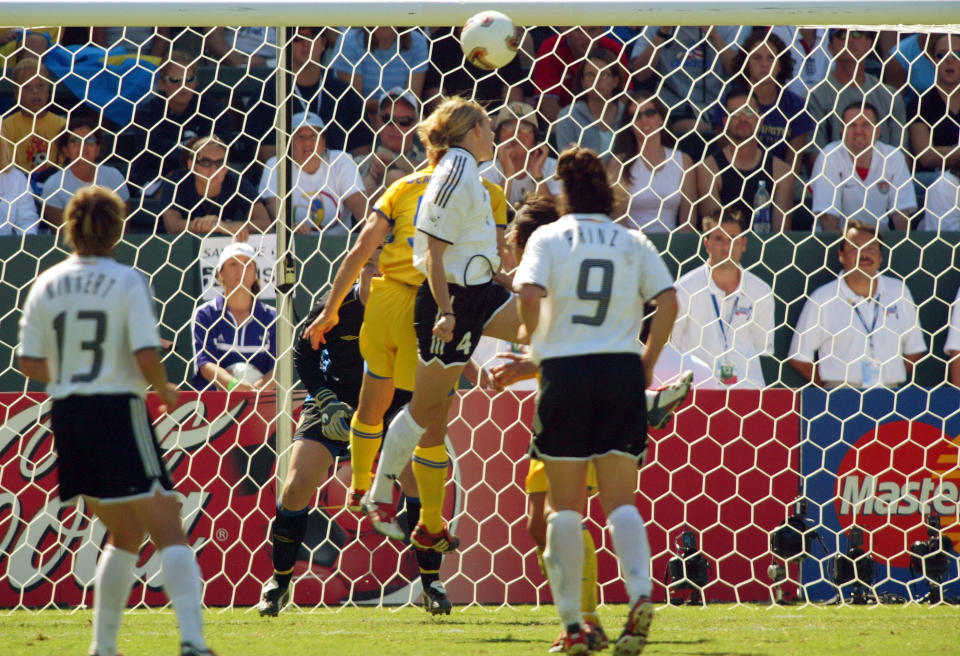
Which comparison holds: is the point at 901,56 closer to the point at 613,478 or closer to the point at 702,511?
the point at 702,511

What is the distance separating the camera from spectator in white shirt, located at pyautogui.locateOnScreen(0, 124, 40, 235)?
7.71 metres

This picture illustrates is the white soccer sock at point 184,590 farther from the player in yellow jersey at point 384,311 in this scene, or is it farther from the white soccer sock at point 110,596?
the player in yellow jersey at point 384,311

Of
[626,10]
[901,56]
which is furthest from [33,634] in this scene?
[901,56]

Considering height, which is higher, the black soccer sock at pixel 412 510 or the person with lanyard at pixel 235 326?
the person with lanyard at pixel 235 326

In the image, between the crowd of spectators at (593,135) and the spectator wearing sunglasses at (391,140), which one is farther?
the spectator wearing sunglasses at (391,140)

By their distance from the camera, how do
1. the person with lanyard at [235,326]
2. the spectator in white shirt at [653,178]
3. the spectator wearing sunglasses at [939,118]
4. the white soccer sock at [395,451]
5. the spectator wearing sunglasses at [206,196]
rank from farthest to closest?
the spectator wearing sunglasses at [939,118], the spectator in white shirt at [653,178], the spectator wearing sunglasses at [206,196], the person with lanyard at [235,326], the white soccer sock at [395,451]

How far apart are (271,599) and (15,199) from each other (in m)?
3.50

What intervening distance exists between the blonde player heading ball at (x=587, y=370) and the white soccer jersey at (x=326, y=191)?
3.55 metres

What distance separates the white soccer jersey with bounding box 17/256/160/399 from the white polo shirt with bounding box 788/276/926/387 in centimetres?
457

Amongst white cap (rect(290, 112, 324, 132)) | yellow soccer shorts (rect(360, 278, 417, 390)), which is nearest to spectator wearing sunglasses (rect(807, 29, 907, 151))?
white cap (rect(290, 112, 324, 132))

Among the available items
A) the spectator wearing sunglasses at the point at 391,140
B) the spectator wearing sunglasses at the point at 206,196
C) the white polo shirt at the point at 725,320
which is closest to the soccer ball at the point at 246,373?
the spectator wearing sunglasses at the point at 206,196

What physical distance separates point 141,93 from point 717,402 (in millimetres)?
4741

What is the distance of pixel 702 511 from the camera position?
21.2 ft

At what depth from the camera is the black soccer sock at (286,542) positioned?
5.76 meters
